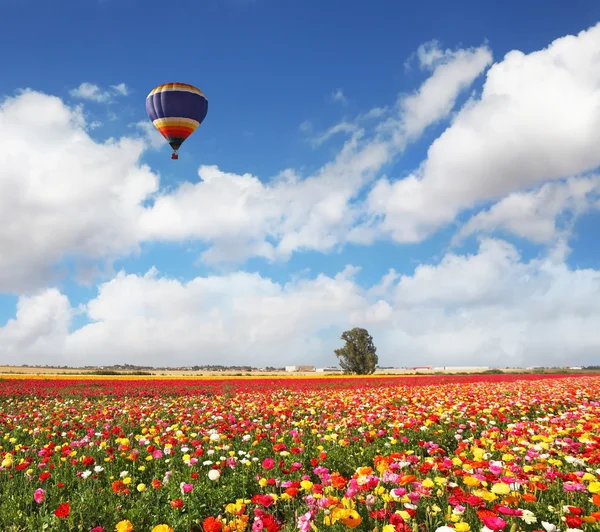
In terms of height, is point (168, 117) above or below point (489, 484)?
above

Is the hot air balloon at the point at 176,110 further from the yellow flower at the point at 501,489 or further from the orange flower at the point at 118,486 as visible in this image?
the yellow flower at the point at 501,489

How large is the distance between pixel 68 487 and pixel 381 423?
5.79 metres

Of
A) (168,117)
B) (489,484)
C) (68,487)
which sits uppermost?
(168,117)

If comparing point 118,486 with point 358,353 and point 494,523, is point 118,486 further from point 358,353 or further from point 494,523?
point 358,353

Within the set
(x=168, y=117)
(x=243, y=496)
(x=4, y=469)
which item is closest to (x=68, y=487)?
(x=4, y=469)

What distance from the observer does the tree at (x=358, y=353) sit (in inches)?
2581

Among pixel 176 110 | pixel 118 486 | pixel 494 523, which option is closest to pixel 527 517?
pixel 494 523

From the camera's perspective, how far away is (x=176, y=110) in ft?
82.0

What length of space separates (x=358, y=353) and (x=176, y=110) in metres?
49.3

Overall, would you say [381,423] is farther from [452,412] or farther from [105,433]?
[105,433]

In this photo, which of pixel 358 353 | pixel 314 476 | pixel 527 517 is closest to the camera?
pixel 527 517

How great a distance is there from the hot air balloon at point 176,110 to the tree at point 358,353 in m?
47.2

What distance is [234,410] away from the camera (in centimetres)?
1179

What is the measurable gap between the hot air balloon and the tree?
47196mm
